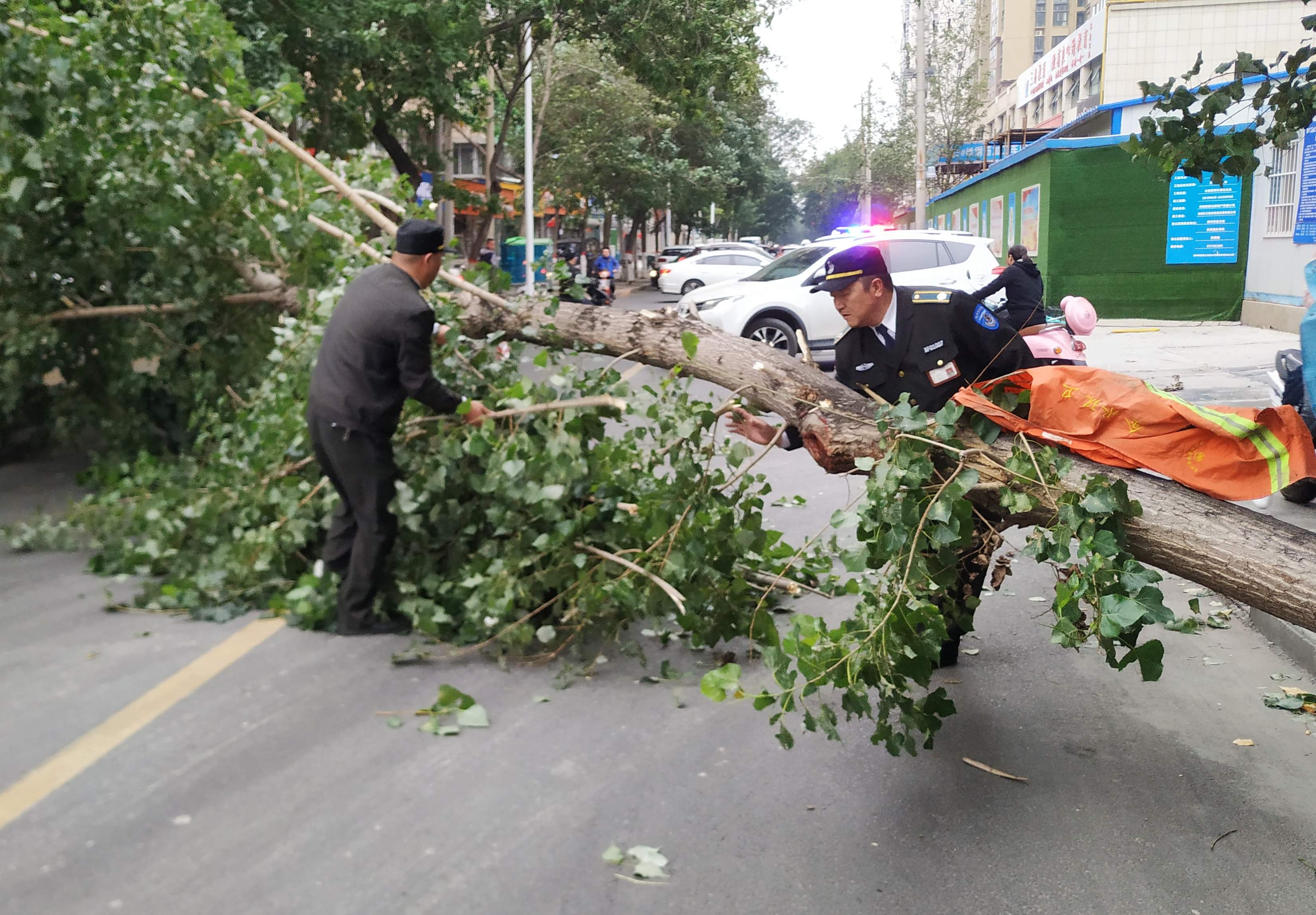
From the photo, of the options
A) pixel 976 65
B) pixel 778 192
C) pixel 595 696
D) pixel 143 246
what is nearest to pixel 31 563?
pixel 143 246

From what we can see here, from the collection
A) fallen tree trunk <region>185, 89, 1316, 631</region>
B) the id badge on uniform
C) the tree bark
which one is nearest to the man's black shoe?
fallen tree trunk <region>185, 89, 1316, 631</region>

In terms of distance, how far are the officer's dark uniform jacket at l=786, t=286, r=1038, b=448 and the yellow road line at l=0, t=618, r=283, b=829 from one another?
2597 mm

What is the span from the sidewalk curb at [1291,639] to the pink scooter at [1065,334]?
1.44m

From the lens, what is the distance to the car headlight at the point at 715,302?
52.0ft

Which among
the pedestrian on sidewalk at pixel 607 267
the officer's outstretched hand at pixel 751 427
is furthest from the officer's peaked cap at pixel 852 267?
the pedestrian on sidewalk at pixel 607 267

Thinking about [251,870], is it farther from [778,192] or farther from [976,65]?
[778,192]

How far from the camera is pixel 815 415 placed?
14.3 ft

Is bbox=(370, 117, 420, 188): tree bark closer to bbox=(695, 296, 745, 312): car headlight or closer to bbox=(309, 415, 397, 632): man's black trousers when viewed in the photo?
bbox=(695, 296, 745, 312): car headlight

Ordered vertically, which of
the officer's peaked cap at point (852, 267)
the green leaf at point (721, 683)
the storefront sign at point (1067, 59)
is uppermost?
the storefront sign at point (1067, 59)

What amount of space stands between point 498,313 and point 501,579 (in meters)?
1.64

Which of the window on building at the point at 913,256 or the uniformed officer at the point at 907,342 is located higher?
the window on building at the point at 913,256

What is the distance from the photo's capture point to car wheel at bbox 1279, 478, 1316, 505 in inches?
311

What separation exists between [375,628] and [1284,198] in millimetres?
18605

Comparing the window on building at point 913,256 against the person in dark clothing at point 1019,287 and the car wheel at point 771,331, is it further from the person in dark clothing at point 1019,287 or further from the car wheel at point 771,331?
the person in dark clothing at point 1019,287
